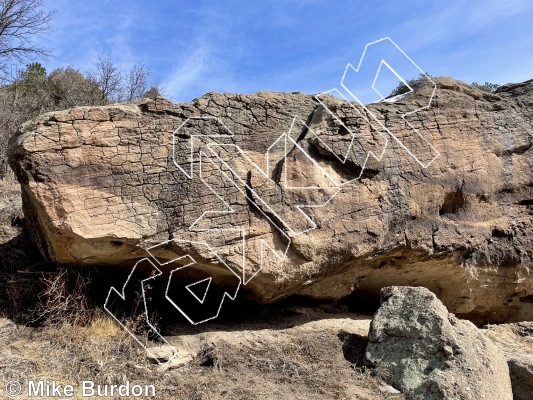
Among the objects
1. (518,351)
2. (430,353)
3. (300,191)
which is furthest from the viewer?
(518,351)

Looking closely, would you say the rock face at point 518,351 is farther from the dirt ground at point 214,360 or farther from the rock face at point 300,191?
the dirt ground at point 214,360

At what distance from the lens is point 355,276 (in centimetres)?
498

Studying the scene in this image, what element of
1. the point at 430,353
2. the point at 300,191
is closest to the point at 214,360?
the point at 300,191

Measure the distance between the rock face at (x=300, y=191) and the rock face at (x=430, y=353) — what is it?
0.66 m

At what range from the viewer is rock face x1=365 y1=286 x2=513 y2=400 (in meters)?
3.82

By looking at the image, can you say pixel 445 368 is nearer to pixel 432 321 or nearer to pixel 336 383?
pixel 432 321

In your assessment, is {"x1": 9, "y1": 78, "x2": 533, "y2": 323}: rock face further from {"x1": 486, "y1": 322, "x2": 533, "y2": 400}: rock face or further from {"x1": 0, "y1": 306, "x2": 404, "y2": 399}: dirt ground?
{"x1": 486, "y1": 322, "x2": 533, "y2": 400}: rock face

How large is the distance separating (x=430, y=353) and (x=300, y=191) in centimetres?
173

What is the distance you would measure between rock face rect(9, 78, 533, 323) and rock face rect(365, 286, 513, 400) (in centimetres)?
66

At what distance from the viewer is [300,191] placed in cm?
452

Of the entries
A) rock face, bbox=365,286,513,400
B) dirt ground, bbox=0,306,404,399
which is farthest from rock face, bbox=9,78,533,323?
rock face, bbox=365,286,513,400

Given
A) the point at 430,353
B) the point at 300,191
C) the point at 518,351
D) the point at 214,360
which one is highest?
the point at 300,191

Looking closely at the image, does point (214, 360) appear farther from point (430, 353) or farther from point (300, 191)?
point (430, 353)

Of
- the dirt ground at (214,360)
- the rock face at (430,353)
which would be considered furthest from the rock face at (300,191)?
the rock face at (430,353)
